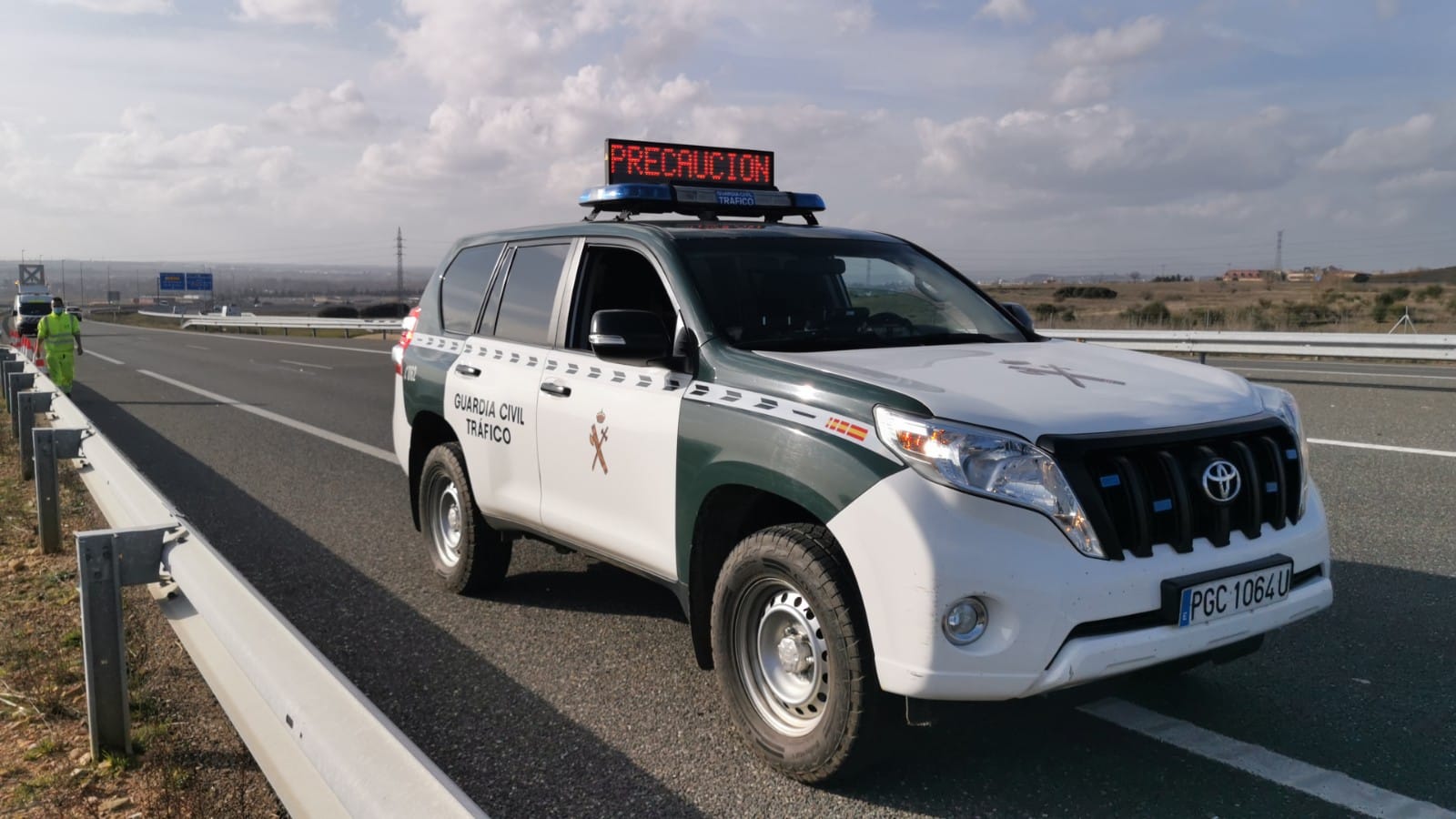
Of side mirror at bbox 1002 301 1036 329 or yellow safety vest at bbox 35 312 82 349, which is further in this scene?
yellow safety vest at bbox 35 312 82 349

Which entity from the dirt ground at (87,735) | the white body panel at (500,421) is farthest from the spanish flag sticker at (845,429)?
the dirt ground at (87,735)

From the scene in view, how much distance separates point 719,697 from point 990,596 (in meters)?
1.63

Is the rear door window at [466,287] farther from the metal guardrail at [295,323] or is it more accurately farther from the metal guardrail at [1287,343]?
the metal guardrail at [295,323]

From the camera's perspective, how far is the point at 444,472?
6.03 meters

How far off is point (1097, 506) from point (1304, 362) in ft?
66.4

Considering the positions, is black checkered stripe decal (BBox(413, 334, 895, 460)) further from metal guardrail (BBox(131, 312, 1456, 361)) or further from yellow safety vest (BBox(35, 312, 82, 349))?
yellow safety vest (BBox(35, 312, 82, 349))

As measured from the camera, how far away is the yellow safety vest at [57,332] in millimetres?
17766

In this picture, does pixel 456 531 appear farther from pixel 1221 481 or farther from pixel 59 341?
pixel 59 341

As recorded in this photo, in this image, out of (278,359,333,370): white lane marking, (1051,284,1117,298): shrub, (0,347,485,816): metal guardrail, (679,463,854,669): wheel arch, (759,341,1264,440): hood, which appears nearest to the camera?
(0,347,485,816): metal guardrail

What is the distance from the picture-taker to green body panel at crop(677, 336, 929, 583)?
138 inches

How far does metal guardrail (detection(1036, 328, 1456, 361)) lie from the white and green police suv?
12609mm

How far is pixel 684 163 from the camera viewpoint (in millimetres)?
7387

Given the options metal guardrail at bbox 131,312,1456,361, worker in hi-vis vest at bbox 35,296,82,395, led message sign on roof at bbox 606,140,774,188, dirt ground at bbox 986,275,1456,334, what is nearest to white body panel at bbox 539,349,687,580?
led message sign on roof at bbox 606,140,774,188

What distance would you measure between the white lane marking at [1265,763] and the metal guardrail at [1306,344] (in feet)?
42.6
